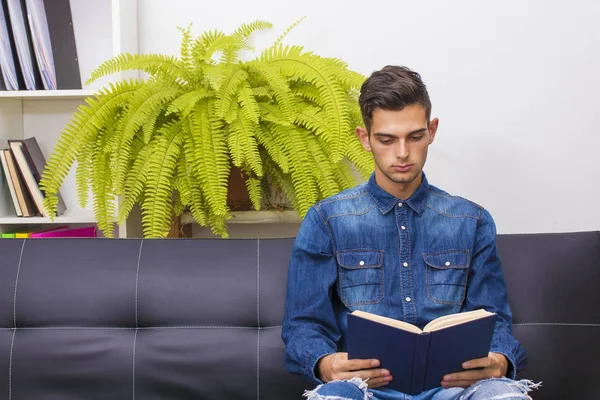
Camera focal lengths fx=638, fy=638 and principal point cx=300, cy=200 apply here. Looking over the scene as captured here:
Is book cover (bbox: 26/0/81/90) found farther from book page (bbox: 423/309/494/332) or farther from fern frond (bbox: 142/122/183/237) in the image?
book page (bbox: 423/309/494/332)

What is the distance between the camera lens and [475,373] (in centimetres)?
115

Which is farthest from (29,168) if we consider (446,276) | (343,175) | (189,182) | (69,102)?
(446,276)

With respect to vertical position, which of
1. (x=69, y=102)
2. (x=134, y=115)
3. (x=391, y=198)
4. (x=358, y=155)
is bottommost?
(x=391, y=198)

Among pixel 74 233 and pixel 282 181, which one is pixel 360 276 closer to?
pixel 282 181

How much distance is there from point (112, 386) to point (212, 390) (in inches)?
9.0

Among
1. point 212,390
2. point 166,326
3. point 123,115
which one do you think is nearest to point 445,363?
point 212,390

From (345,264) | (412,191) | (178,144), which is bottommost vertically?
(345,264)

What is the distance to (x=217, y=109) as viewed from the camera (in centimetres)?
170

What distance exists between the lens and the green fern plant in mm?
1706

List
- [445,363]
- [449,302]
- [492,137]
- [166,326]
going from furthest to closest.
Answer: [492,137], [166,326], [449,302], [445,363]

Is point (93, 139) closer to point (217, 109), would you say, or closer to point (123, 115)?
point (123, 115)

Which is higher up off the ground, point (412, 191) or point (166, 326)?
point (412, 191)

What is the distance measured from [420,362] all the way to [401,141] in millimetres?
445

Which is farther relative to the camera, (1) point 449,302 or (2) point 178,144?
(2) point 178,144
